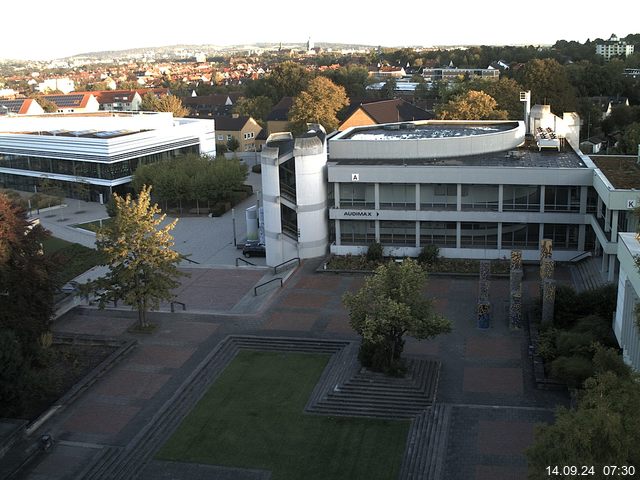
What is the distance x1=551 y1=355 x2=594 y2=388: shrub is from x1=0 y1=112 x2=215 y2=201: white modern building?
150 ft

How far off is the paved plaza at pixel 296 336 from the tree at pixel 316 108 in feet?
117

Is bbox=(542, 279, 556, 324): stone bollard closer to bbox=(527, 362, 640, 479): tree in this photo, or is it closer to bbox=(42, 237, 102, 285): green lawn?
bbox=(527, 362, 640, 479): tree

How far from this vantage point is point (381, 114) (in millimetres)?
79312

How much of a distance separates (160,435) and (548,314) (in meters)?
15.7

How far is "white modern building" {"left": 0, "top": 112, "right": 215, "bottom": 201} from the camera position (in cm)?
6109

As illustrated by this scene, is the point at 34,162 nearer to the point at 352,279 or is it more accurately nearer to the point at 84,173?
the point at 84,173

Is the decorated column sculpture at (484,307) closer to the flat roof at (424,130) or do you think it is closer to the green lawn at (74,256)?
the flat roof at (424,130)

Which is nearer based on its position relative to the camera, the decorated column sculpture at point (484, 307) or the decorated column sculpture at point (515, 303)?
the decorated column sculpture at point (515, 303)

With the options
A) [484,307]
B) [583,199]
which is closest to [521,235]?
[583,199]

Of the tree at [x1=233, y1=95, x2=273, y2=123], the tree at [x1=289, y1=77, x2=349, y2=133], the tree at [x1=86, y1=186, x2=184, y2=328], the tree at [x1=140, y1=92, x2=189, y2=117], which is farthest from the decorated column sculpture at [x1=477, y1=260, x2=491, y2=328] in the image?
the tree at [x1=140, y1=92, x2=189, y2=117]

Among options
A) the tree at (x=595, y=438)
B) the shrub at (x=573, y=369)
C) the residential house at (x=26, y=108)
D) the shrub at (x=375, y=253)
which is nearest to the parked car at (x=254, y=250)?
the shrub at (x=375, y=253)

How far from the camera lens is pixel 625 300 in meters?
23.2

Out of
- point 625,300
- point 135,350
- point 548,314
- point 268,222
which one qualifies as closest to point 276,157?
point 268,222

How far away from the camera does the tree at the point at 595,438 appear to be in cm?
1299
